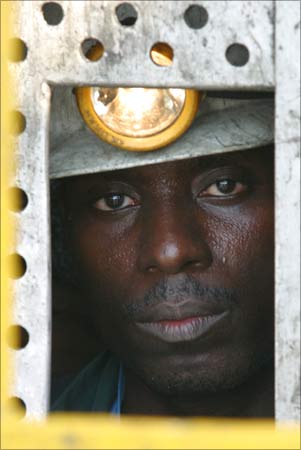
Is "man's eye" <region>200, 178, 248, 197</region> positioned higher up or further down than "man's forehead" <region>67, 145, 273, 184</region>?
further down

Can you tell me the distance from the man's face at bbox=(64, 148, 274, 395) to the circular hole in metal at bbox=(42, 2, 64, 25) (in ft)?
2.13

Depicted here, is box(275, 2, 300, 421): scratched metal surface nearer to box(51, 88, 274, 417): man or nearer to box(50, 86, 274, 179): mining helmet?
box(50, 86, 274, 179): mining helmet

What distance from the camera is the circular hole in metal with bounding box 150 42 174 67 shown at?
2.28 m

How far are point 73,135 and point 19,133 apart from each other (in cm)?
34

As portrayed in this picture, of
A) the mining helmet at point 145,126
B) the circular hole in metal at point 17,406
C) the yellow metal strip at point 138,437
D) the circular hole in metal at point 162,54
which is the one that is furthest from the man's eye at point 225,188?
the yellow metal strip at point 138,437

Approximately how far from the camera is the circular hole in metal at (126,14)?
90.2 inches

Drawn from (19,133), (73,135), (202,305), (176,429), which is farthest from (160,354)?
(176,429)

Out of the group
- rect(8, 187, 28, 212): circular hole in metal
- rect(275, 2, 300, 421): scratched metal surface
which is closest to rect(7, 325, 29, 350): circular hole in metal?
rect(8, 187, 28, 212): circular hole in metal

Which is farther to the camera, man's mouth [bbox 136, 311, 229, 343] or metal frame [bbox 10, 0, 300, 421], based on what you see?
man's mouth [bbox 136, 311, 229, 343]

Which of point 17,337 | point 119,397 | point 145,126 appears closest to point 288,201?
point 145,126

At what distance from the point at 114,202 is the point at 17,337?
733 millimetres

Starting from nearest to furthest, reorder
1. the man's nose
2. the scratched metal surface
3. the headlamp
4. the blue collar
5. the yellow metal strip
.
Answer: the yellow metal strip < the scratched metal surface < the headlamp < the man's nose < the blue collar

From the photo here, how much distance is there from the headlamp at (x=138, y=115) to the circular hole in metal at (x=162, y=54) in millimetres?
165

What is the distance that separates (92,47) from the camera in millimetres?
2320
